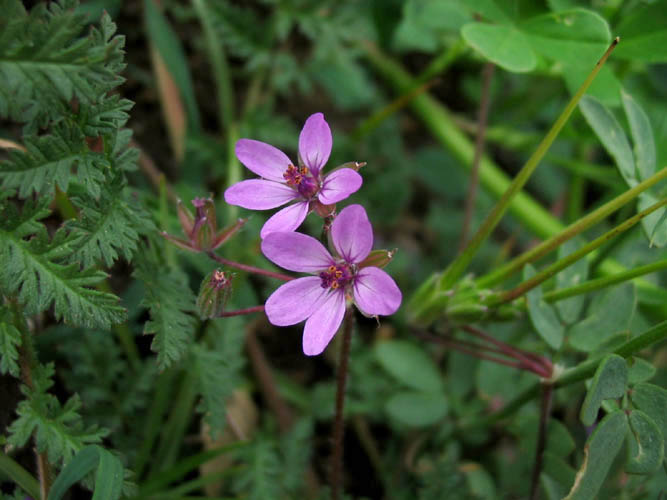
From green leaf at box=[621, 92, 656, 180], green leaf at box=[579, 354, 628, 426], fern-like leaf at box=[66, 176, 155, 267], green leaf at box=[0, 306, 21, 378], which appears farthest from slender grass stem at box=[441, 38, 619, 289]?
green leaf at box=[0, 306, 21, 378]

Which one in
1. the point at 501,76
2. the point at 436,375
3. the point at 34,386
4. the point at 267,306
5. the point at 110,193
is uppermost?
the point at 501,76

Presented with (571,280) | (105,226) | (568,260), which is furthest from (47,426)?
(571,280)

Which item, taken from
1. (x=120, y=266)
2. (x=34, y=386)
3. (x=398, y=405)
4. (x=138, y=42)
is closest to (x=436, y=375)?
(x=398, y=405)

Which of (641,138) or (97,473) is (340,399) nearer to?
(97,473)

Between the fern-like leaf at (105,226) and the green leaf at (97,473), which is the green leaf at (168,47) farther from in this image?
the green leaf at (97,473)

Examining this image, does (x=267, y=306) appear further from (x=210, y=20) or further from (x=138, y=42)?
(x=138, y=42)

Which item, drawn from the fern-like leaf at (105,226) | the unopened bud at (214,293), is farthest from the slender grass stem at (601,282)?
the fern-like leaf at (105,226)
